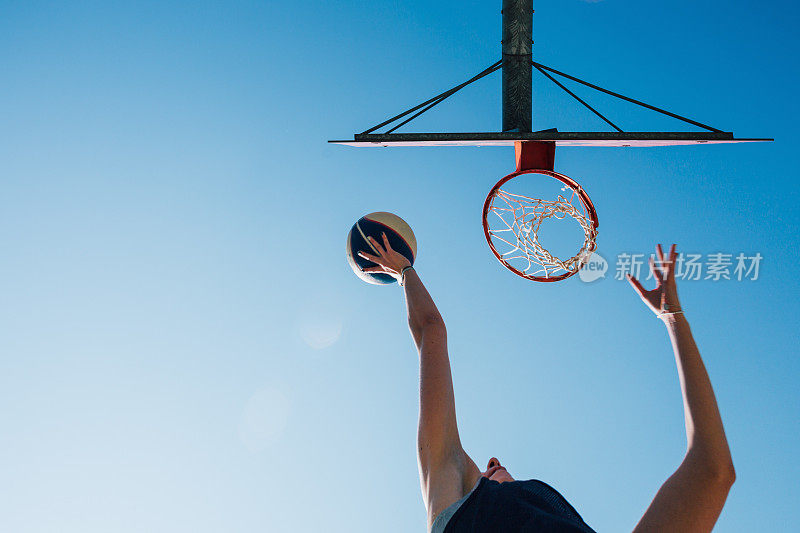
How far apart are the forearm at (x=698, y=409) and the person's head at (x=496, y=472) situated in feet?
3.00

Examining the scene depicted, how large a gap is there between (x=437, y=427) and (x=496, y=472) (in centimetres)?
41

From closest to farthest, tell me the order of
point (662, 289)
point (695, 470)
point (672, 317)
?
point (695, 470), point (672, 317), point (662, 289)

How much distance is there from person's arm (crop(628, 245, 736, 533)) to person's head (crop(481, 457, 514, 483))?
88 centimetres

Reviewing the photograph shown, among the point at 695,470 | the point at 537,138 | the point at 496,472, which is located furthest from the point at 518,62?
the point at 695,470

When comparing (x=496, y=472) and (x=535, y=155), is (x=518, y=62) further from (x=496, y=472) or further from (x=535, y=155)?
(x=496, y=472)

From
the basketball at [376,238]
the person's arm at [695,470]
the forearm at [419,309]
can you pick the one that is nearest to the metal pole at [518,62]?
the basketball at [376,238]

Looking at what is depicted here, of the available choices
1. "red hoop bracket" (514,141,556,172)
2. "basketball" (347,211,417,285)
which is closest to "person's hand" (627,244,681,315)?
"basketball" (347,211,417,285)

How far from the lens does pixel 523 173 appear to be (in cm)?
621

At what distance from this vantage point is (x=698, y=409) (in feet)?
7.34

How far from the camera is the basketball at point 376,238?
565cm

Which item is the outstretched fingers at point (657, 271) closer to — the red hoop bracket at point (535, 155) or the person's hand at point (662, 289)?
the person's hand at point (662, 289)

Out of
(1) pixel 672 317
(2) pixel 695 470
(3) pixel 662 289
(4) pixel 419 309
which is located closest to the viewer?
(2) pixel 695 470

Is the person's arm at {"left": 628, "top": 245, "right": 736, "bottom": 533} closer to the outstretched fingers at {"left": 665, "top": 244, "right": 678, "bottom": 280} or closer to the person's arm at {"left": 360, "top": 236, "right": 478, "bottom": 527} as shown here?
the outstretched fingers at {"left": 665, "top": 244, "right": 678, "bottom": 280}

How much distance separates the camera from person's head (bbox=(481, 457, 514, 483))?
288 cm
